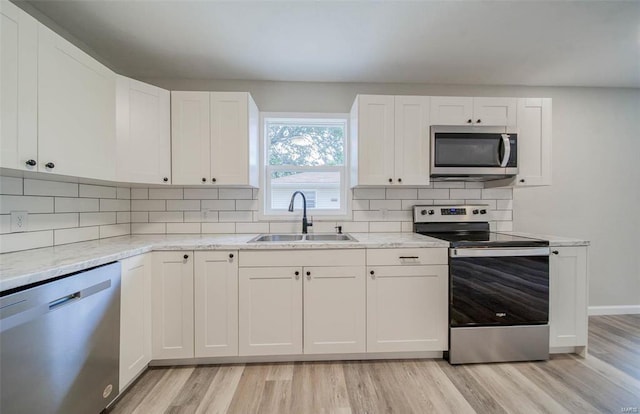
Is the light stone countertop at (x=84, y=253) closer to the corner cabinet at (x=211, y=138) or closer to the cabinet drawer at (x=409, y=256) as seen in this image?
the cabinet drawer at (x=409, y=256)

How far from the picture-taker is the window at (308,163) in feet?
8.23

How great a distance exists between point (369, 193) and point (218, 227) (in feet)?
5.07

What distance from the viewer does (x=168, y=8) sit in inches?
62.2

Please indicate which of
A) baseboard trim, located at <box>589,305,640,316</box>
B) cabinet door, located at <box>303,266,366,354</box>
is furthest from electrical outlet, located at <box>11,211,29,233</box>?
baseboard trim, located at <box>589,305,640,316</box>

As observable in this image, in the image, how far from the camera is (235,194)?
95.0 inches

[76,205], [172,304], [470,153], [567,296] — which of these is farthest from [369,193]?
[76,205]

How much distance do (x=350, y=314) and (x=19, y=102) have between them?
2.23m

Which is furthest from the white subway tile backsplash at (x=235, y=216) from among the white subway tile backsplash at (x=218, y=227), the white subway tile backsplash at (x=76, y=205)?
the white subway tile backsplash at (x=76, y=205)

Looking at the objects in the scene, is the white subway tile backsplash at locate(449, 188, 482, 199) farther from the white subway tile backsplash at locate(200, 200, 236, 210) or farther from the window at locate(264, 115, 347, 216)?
the white subway tile backsplash at locate(200, 200, 236, 210)

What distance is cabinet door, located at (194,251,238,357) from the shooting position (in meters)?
1.77

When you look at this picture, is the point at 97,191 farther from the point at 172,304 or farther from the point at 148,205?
the point at 172,304

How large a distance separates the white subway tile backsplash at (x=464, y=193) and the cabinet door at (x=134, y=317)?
2747 mm

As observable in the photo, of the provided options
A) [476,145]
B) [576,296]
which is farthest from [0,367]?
[576,296]

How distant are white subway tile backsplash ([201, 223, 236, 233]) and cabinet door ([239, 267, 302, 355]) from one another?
735mm
